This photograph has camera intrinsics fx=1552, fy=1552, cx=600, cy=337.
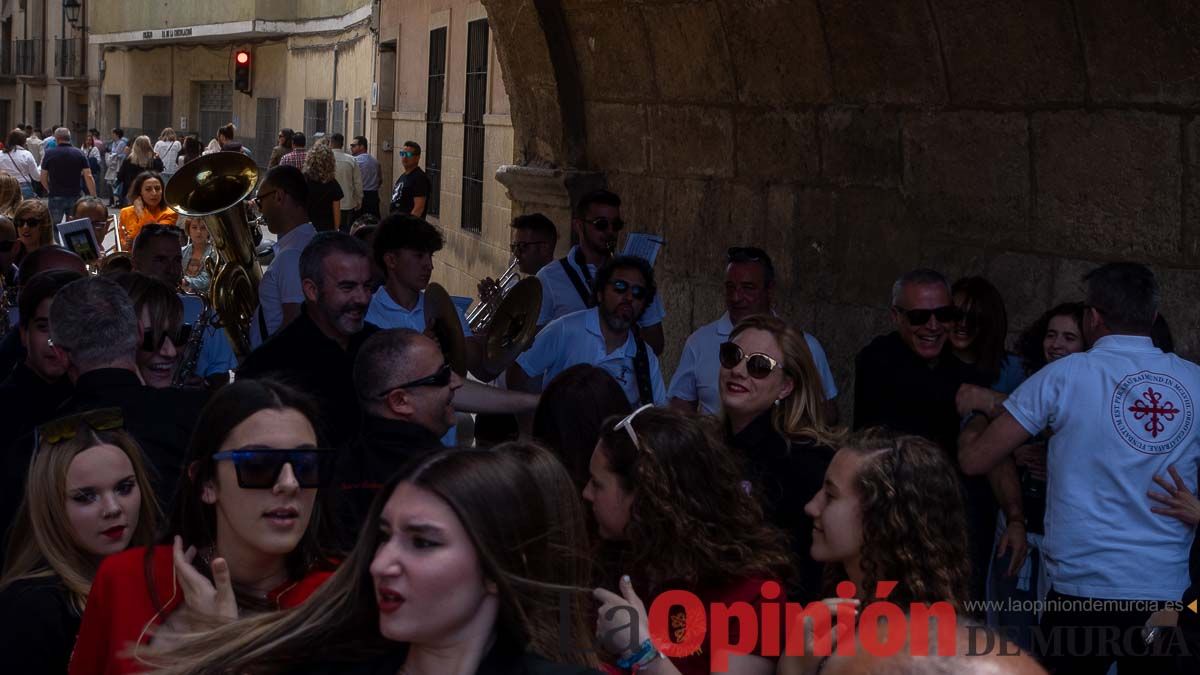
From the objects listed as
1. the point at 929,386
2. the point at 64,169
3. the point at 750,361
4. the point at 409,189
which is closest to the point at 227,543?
the point at 750,361

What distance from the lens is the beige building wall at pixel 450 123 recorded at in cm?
1355

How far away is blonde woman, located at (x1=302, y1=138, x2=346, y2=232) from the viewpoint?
13.5 m

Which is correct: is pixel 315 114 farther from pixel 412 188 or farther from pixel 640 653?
pixel 640 653

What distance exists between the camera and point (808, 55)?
689cm

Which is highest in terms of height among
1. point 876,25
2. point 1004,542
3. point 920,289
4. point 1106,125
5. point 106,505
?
point 876,25

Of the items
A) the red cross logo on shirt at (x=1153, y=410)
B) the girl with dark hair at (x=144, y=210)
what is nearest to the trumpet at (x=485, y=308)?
the red cross logo on shirt at (x=1153, y=410)

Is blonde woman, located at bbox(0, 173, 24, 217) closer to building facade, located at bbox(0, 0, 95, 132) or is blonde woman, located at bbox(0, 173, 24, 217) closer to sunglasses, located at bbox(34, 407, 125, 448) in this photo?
sunglasses, located at bbox(34, 407, 125, 448)

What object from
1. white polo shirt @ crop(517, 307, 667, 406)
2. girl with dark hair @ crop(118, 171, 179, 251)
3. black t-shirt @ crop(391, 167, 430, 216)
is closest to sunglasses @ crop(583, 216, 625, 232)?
white polo shirt @ crop(517, 307, 667, 406)

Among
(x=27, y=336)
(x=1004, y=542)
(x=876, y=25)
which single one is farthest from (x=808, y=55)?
(x=27, y=336)

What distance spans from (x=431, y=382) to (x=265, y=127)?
99.7 ft

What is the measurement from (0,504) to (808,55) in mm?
4262

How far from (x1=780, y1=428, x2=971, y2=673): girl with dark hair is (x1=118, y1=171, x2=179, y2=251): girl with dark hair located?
8448 millimetres

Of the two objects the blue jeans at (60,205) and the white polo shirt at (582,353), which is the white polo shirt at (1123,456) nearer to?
the white polo shirt at (582,353)

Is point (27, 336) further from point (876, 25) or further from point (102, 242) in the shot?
point (102, 242)
